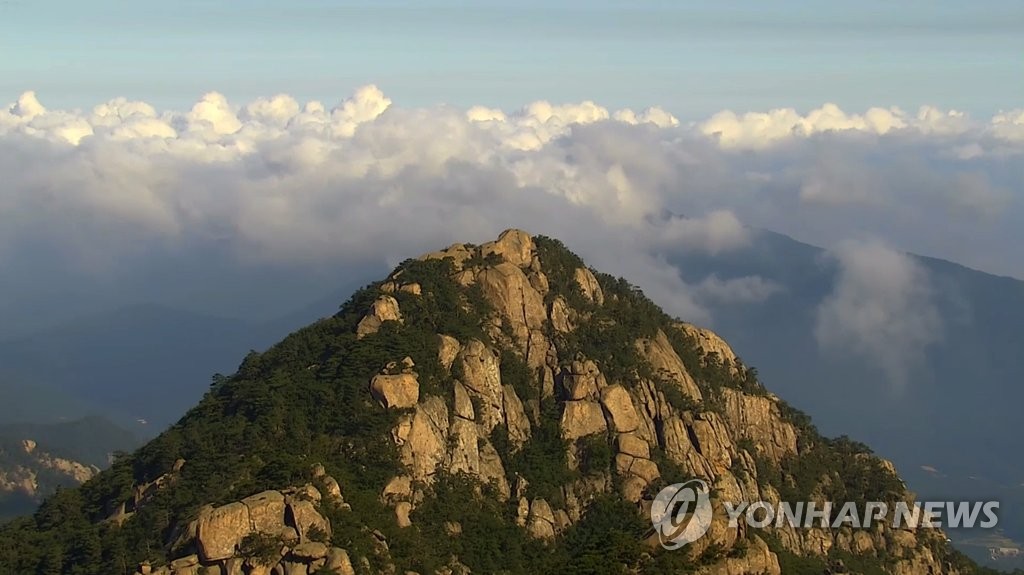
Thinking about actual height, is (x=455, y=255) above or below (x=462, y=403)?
above

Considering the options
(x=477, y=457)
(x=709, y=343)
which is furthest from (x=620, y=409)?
(x=709, y=343)

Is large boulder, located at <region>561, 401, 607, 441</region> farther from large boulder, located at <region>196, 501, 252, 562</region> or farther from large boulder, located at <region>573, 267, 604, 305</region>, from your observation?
large boulder, located at <region>196, 501, 252, 562</region>

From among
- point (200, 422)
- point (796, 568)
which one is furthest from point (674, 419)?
point (200, 422)

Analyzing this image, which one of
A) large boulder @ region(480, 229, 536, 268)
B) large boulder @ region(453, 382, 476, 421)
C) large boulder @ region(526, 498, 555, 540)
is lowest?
large boulder @ region(526, 498, 555, 540)

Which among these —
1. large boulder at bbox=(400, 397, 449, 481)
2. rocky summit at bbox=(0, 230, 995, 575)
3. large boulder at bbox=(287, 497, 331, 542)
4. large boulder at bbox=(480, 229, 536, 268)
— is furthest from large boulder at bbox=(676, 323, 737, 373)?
large boulder at bbox=(287, 497, 331, 542)

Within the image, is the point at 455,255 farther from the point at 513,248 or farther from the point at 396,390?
the point at 396,390

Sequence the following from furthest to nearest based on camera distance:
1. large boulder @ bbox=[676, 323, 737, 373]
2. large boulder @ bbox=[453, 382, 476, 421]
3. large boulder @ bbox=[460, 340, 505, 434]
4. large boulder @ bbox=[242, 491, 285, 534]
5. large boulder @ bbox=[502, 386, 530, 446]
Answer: large boulder @ bbox=[676, 323, 737, 373]
large boulder @ bbox=[502, 386, 530, 446]
large boulder @ bbox=[460, 340, 505, 434]
large boulder @ bbox=[453, 382, 476, 421]
large boulder @ bbox=[242, 491, 285, 534]
